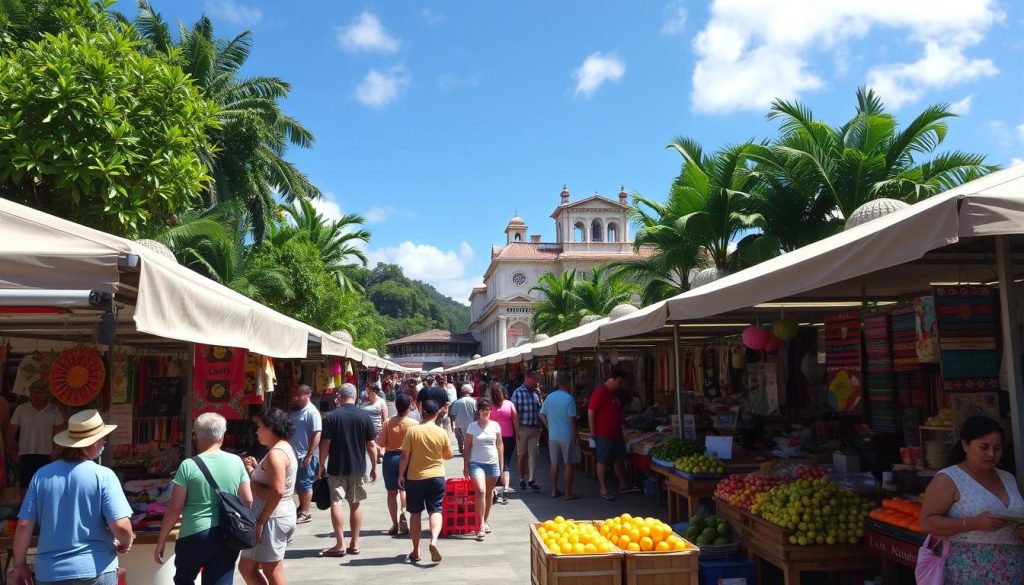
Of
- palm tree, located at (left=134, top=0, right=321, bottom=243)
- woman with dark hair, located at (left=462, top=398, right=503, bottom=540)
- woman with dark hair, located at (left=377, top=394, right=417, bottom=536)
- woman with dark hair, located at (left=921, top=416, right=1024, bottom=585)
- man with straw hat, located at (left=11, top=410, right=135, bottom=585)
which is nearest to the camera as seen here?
woman with dark hair, located at (left=921, top=416, right=1024, bottom=585)

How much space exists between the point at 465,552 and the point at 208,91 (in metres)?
21.8

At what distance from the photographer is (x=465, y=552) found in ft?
25.7

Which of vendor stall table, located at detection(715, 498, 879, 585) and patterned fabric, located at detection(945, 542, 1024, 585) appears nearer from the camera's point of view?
patterned fabric, located at detection(945, 542, 1024, 585)

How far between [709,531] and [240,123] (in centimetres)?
2344

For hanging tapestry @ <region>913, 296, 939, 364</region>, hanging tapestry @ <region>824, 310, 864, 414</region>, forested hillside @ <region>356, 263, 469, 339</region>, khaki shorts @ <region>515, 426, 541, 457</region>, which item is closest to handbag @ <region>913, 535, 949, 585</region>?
hanging tapestry @ <region>913, 296, 939, 364</region>

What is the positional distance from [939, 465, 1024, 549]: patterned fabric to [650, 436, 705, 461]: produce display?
4865 millimetres

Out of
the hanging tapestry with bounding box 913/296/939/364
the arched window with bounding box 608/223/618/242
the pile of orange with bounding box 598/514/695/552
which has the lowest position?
the pile of orange with bounding box 598/514/695/552

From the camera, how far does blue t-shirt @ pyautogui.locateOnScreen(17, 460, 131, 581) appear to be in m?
3.89

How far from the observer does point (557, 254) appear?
262 feet

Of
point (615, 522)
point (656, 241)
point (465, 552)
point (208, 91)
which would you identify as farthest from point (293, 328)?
point (208, 91)

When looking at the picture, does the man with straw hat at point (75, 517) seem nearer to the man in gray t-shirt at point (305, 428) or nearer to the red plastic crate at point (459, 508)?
the man in gray t-shirt at point (305, 428)

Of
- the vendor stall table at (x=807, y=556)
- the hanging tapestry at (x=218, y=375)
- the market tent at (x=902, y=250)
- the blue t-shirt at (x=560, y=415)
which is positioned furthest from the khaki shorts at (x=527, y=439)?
the vendor stall table at (x=807, y=556)

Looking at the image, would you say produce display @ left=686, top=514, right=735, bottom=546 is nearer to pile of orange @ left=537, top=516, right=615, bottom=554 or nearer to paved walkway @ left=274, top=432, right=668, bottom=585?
pile of orange @ left=537, top=516, right=615, bottom=554

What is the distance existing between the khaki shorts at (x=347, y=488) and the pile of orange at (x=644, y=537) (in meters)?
3.46
